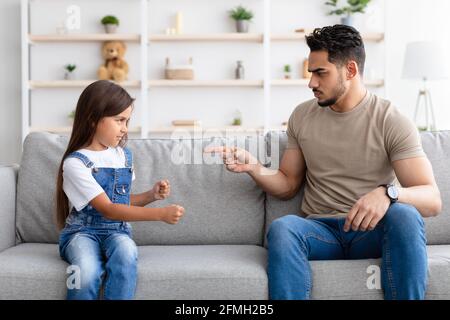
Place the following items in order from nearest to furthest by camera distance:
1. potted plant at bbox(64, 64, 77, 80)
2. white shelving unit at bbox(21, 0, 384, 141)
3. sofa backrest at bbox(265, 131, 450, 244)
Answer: sofa backrest at bbox(265, 131, 450, 244) → white shelving unit at bbox(21, 0, 384, 141) → potted plant at bbox(64, 64, 77, 80)

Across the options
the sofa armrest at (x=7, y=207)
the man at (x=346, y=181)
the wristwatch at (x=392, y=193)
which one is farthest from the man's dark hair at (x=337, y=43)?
the sofa armrest at (x=7, y=207)

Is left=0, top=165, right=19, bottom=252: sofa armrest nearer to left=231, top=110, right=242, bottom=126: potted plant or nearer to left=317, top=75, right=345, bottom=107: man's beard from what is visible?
left=317, top=75, right=345, bottom=107: man's beard

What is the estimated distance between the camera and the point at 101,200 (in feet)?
6.43

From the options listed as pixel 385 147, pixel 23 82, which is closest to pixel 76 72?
pixel 23 82

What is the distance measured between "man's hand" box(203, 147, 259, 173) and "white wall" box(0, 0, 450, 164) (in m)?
3.26

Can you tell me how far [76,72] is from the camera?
5.49 meters

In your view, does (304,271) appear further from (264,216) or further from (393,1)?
(393,1)

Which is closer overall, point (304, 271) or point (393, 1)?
point (304, 271)

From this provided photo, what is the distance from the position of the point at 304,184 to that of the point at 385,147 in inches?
13.5

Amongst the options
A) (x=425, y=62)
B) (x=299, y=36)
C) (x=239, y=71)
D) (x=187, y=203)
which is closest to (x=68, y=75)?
(x=239, y=71)

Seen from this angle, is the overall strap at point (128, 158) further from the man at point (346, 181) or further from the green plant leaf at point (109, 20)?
the green plant leaf at point (109, 20)

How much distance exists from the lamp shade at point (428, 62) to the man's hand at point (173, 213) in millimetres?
3514

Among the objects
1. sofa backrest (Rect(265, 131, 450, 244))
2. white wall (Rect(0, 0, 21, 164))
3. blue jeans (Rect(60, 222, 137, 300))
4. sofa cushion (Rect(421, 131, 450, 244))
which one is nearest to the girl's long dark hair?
blue jeans (Rect(60, 222, 137, 300))

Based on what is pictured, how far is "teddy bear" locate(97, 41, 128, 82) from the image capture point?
5.27 meters
